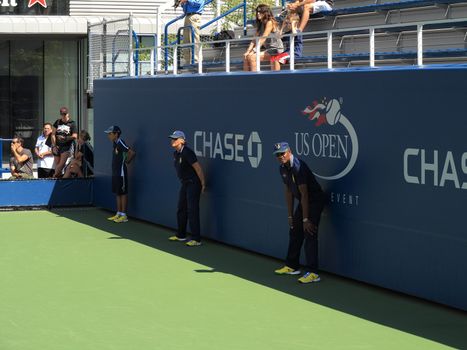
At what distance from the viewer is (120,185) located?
19.8 m

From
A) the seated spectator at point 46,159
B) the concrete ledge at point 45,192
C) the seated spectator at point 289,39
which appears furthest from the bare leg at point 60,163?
the seated spectator at point 289,39

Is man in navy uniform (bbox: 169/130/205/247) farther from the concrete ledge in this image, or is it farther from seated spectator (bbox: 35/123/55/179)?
seated spectator (bbox: 35/123/55/179)

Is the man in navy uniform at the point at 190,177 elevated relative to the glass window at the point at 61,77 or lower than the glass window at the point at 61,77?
lower

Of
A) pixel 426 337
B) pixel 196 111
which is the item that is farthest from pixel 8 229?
pixel 426 337

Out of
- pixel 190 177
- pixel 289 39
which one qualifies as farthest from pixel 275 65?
pixel 190 177

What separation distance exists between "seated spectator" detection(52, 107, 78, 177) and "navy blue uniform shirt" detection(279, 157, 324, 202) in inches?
421

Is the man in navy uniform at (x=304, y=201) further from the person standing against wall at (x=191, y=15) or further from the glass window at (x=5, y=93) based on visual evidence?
the glass window at (x=5, y=93)

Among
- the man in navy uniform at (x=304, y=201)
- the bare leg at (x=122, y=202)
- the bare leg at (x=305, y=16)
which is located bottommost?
the bare leg at (x=122, y=202)

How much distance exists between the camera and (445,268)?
1112 cm

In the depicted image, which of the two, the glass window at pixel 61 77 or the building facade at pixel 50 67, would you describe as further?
the glass window at pixel 61 77

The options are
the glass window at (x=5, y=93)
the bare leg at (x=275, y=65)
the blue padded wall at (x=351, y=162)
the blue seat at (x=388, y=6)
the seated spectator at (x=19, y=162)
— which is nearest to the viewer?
the blue padded wall at (x=351, y=162)

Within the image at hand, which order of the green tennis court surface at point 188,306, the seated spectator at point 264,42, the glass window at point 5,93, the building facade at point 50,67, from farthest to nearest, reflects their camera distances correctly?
the glass window at point 5,93 < the building facade at point 50,67 < the seated spectator at point 264,42 < the green tennis court surface at point 188,306

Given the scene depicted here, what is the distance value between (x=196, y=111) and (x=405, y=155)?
627 cm

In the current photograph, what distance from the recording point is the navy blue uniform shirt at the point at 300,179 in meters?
12.9
